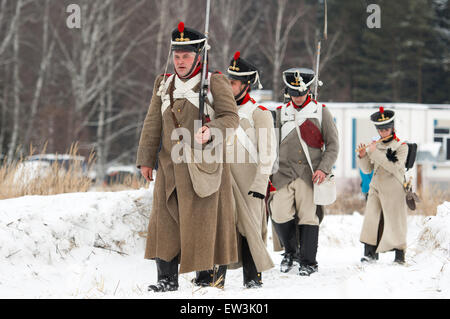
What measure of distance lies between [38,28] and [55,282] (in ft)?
63.0

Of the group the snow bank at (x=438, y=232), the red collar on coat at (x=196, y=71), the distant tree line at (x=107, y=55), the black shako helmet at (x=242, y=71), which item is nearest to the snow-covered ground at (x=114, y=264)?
the snow bank at (x=438, y=232)

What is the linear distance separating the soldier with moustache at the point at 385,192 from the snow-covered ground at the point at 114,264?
486 millimetres

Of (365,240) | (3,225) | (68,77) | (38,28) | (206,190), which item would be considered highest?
(38,28)

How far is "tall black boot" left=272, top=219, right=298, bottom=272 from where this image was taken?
6.53m

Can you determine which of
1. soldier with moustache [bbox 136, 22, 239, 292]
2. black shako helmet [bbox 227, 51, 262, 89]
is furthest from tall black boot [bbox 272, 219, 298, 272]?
soldier with moustache [bbox 136, 22, 239, 292]

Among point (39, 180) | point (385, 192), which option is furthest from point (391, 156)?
point (39, 180)

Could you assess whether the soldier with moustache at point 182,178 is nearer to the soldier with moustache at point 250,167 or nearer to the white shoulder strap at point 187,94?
the white shoulder strap at point 187,94

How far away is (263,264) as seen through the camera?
5.07 m

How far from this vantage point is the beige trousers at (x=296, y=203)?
6.43 metres

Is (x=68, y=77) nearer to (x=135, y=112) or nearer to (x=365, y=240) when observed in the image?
(x=135, y=112)

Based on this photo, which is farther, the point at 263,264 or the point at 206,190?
the point at 263,264

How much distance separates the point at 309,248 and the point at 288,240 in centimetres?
36

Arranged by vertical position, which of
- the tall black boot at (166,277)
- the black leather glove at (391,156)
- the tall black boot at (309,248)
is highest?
the black leather glove at (391,156)
